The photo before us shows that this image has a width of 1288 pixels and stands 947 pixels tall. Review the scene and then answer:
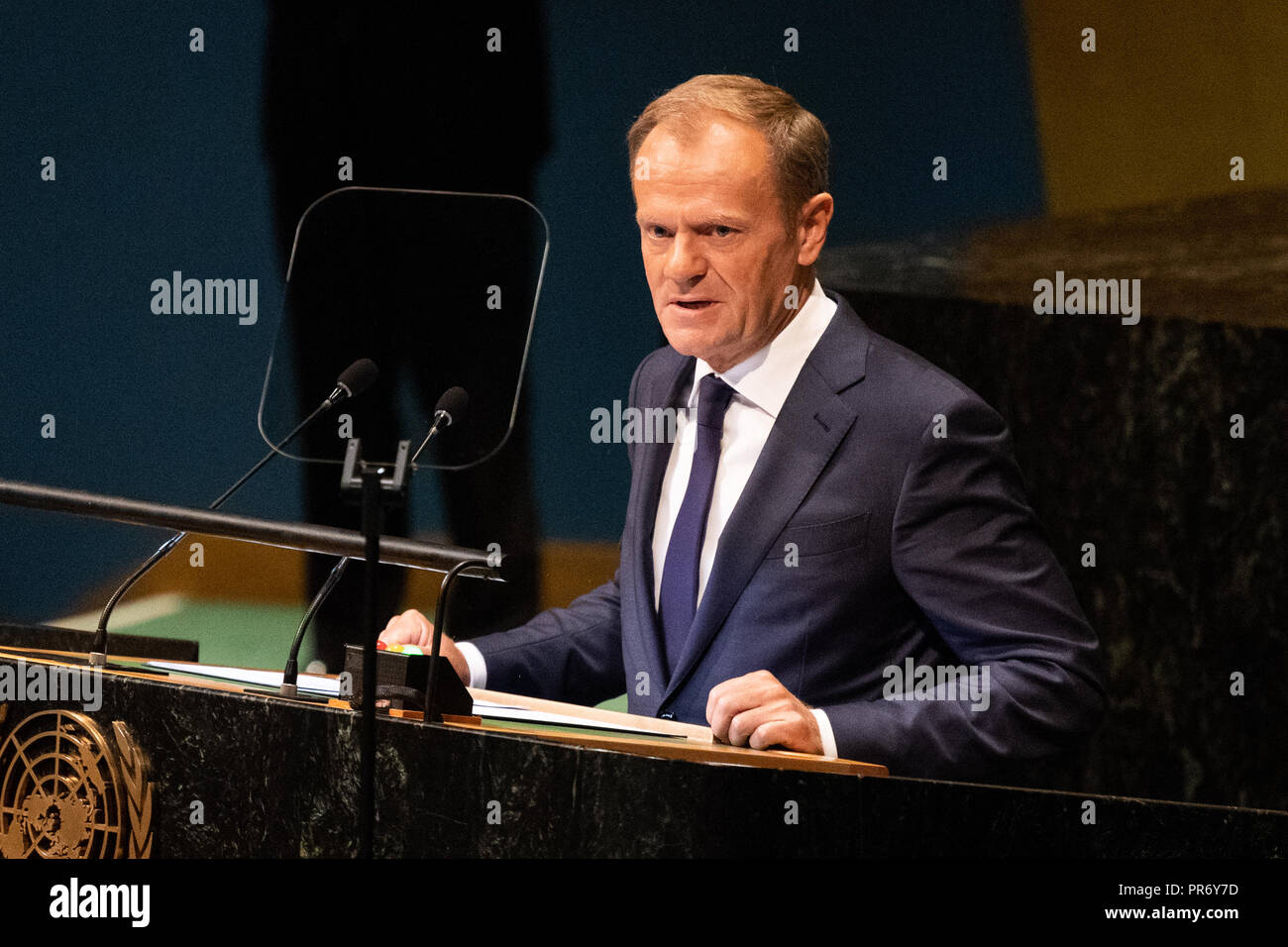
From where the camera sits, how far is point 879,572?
2605mm

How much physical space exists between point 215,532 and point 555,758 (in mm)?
682

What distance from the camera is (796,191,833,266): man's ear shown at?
2893 mm

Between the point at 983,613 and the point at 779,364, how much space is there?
2.05ft

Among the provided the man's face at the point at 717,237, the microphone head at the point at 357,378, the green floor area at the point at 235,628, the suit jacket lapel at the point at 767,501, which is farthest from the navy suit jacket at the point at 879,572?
the green floor area at the point at 235,628

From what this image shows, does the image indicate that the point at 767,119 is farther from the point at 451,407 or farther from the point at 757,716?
the point at 757,716

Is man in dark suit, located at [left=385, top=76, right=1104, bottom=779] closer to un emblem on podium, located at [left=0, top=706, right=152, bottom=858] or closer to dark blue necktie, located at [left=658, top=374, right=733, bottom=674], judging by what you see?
dark blue necktie, located at [left=658, top=374, right=733, bottom=674]

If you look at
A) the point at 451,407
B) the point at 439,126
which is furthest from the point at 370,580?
the point at 439,126

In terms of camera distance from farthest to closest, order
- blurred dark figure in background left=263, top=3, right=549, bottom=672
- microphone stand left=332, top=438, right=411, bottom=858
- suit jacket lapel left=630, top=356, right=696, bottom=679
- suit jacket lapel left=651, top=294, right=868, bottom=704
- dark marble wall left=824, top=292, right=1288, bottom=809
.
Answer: blurred dark figure in background left=263, top=3, right=549, bottom=672
dark marble wall left=824, top=292, right=1288, bottom=809
suit jacket lapel left=630, top=356, right=696, bottom=679
suit jacket lapel left=651, top=294, right=868, bottom=704
microphone stand left=332, top=438, right=411, bottom=858

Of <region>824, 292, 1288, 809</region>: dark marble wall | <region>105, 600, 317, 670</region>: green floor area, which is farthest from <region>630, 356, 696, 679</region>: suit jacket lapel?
<region>105, 600, 317, 670</region>: green floor area

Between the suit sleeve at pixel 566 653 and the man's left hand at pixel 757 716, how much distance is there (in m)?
0.88

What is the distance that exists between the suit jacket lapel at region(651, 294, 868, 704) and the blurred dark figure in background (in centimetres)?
200
